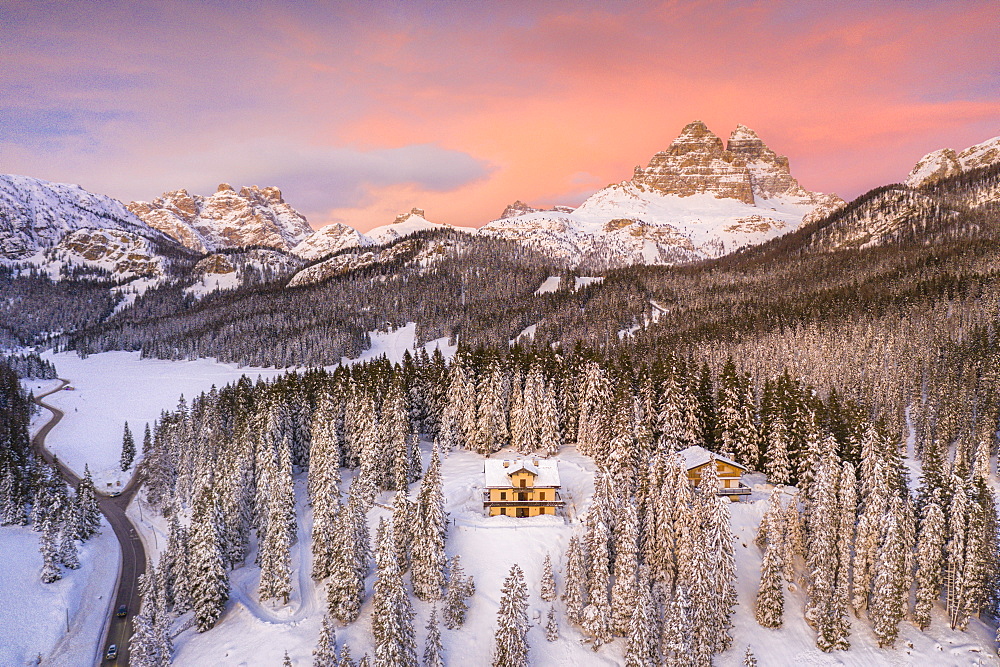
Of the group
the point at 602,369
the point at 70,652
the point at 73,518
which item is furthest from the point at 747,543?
the point at 73,518

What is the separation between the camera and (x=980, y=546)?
46.2 metres

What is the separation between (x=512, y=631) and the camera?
141 ft

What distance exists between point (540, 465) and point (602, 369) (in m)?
22.2

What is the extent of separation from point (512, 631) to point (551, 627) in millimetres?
5893

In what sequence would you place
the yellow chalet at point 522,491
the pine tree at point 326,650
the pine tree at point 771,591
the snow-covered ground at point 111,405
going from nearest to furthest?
the pine tree at point 326,650
the pine tree at point 771,591
the yellow chalet at point 522,491
the snow-covered ground at point 111,405

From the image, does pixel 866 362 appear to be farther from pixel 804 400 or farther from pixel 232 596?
pixel 232 596

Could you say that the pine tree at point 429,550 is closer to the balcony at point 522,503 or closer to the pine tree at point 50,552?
the balcony at point 522,503

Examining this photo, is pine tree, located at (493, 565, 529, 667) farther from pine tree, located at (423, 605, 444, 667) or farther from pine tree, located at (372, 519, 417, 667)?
pine tree, located at (372, 519, 417, 667)

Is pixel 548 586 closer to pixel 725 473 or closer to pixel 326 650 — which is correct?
pixel 326 650

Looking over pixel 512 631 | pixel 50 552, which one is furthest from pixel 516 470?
pixel 50 552

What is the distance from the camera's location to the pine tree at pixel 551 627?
1853 inches

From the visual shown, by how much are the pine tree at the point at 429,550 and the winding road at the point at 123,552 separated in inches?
1155

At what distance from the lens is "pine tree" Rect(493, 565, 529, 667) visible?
140 feet

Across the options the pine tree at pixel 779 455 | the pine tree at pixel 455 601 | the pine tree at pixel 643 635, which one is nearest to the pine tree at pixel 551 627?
the pine tree at pixel 643 635
